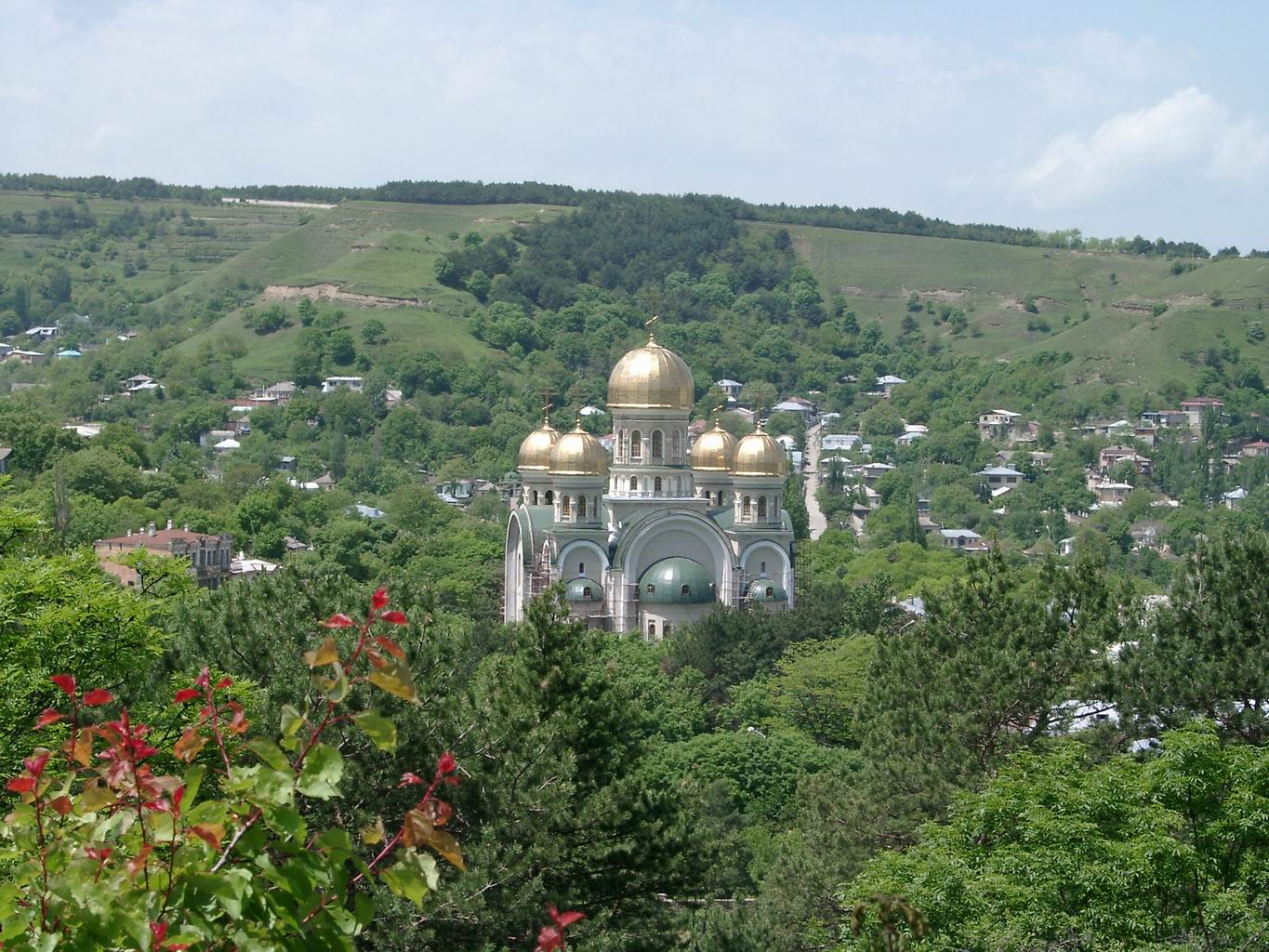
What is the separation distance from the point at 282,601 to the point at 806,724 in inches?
940

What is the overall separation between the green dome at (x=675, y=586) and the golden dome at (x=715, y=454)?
553cm

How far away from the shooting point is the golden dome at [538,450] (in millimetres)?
59062

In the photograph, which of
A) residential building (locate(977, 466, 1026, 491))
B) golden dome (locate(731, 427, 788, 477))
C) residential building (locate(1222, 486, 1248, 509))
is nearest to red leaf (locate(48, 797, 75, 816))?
golden dome (locate(731, 427, 788, 477))

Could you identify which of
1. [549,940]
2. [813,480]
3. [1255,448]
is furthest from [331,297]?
[549,940]

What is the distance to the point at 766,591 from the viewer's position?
5606 cm

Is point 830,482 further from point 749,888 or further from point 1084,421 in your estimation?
point 749,888

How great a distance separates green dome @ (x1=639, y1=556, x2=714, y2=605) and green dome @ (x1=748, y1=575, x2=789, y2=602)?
1.24 m

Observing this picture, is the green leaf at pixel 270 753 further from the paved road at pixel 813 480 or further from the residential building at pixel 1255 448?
the residential building at pixel 1255 448

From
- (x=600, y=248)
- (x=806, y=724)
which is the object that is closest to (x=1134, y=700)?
(x=806, y=724)

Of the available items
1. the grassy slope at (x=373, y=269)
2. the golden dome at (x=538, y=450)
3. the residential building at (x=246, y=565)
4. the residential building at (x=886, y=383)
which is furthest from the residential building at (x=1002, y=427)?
the golden dome at (x=538, y=450)

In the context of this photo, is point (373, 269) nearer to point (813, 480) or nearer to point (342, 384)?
point (342, 384)

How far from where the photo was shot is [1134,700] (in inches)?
944

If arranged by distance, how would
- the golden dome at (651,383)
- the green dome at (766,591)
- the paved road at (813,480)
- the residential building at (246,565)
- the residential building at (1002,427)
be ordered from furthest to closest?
the residential building at (1002,427)
the paved road at (813,480)
the residential building at (246,565)
the golden dome at (651,383)
the green dome at (766,591)

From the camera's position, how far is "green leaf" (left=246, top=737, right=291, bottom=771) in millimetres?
7754
